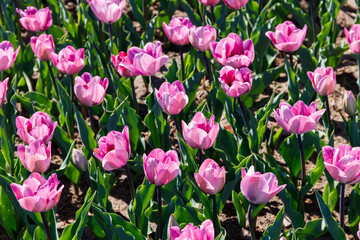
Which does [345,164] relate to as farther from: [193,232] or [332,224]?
[193,232]

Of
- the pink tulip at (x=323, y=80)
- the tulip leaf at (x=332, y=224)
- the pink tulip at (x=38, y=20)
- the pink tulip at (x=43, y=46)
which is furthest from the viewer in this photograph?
the pink tulip at (x=38, y=20)

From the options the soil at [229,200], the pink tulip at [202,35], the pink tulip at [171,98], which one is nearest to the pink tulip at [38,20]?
the soil at [229,200]

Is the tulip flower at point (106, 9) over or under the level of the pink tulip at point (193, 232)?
over

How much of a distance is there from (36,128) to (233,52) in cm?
88

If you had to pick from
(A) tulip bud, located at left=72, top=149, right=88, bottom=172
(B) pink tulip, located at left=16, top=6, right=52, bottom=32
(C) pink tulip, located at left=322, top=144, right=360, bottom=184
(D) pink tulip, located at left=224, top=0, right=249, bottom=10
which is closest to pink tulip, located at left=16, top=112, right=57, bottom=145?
(A) tulip bud, located at left=72, top=149, right=88, bottom=172

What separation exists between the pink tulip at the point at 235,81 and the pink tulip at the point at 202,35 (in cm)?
34

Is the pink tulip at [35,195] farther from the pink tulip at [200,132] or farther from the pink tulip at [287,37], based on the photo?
the pink tulip at [287,37]

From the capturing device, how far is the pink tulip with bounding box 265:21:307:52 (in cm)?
276

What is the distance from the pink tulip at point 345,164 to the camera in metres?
2.00

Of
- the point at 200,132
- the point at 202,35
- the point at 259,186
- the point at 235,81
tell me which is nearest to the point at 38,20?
the point at 202,35

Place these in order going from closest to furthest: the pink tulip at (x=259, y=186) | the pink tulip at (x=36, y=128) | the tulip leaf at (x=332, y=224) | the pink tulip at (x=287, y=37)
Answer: the pink tulip at (x=259, y=186)
the tulip leaf at (x=332, y=224)
the pink tulip at (x=36, y=128)
the pink tulip at (x=287, y=37)

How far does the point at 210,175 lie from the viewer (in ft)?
6.64

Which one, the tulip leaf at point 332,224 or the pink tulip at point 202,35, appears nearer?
the tulip leaf at point 332,224

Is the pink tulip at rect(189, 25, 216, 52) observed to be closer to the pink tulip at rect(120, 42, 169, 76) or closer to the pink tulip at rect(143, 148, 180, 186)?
the pink tulip at rect(120, 42, 169, 76)
